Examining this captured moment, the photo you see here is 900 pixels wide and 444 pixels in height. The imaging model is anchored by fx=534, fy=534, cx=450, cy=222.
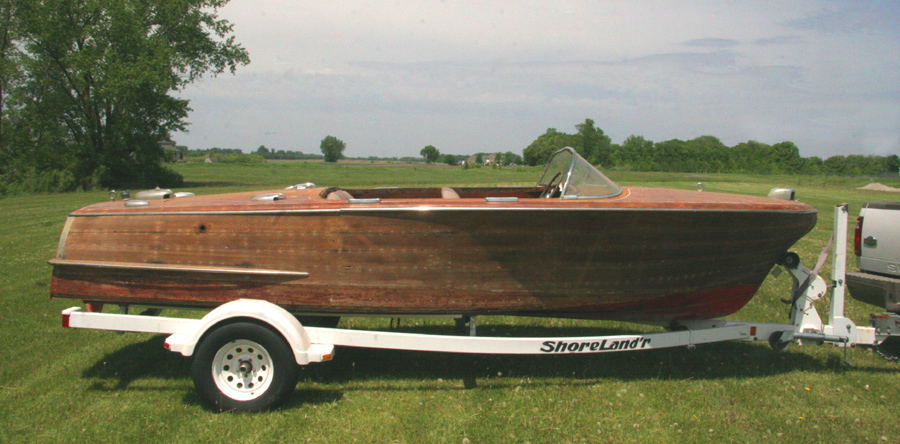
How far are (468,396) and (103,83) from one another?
32.2 meters

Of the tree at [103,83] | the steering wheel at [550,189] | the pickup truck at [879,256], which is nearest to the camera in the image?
the pickup truck at [879,256]

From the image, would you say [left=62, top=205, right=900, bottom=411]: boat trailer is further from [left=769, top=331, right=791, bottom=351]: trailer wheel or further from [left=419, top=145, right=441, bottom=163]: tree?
[left=419, top=145, right=441, bottom=163]: tree

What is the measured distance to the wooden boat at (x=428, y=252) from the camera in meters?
3.68

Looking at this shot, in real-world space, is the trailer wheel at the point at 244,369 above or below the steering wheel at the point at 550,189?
below

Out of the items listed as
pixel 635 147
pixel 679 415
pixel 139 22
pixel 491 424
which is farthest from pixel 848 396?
pixel 635 147

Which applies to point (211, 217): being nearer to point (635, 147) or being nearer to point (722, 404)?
point (722, 404)

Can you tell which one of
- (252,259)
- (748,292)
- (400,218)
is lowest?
(748,292)

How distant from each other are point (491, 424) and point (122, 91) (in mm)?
31118

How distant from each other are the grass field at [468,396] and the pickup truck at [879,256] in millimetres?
689

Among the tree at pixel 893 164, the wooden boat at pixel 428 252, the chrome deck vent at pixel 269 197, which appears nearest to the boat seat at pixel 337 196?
the chrome deck vent at pixel 269 197

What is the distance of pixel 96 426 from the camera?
3594mm

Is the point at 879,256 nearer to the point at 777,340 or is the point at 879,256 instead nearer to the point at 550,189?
the point at 777,340

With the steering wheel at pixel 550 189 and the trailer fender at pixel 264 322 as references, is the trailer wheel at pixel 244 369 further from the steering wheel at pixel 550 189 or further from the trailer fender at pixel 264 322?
the steering wheel at pixel 550 189

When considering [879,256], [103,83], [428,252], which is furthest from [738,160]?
[428,252]
